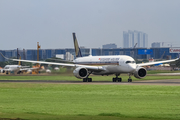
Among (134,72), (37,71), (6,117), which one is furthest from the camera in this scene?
(37,71)

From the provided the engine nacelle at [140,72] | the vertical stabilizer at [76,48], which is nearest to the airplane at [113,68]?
the engine nacelle at [140,72]

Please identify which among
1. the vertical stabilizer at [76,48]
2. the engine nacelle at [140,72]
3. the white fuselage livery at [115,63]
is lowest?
the engine nacelle at [140,72]

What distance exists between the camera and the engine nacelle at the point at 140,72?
58.7m

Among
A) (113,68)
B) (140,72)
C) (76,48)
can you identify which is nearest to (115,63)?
(113,68)

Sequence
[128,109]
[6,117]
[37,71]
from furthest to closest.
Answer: [37,71] → [128,109] → [6,117]

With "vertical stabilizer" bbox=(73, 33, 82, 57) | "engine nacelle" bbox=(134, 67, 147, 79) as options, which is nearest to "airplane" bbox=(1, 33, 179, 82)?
"engine nacelle" bbox=(134, 67, 147, 79)

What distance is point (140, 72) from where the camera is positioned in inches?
2349

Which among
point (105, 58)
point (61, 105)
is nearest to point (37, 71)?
point (105, 58)

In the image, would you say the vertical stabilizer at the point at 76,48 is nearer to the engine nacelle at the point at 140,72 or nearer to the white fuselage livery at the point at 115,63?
the white fuselage livery at the point at 115,63

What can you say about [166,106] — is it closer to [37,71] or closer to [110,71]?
[110,71]

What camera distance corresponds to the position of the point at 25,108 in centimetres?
2153

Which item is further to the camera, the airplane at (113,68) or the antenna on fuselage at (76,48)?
the antenna on fuselage at (76,48)

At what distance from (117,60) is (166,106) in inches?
1441

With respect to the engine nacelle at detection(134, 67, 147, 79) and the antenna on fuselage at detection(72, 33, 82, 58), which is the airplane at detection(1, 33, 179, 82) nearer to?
the engine nacelle at detection(134, 67, 147, 79)
